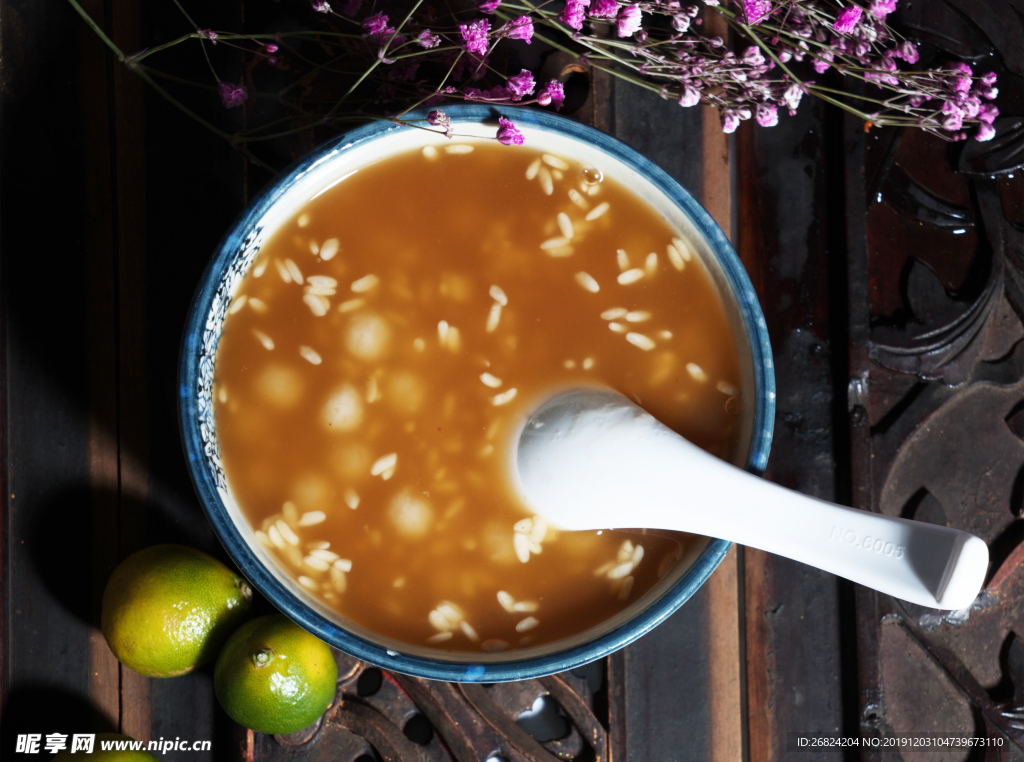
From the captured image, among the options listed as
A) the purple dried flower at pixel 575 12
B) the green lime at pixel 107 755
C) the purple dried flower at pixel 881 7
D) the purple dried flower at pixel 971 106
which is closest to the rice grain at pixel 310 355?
the purple dried flower at pixel 575 12

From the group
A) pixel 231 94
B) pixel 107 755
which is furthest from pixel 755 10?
pixel 107 755

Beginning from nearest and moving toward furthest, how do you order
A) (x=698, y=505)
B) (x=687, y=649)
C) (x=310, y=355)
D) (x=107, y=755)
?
(x=698, y=505), (x=310, y=355), (x=107, y=755), (x=687, y=649)

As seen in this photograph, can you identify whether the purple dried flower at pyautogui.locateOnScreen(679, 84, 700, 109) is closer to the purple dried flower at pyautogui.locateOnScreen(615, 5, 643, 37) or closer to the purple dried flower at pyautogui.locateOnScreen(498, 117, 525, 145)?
the purple dried flower at pyautogui.locateOnScreen(615, 5, 643, 37)

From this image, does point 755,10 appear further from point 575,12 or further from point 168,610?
point 168,610

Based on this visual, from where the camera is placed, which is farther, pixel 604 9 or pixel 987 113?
pixel 987 113

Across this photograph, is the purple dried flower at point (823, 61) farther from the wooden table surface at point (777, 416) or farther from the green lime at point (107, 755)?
the green lime at point (107, 755)

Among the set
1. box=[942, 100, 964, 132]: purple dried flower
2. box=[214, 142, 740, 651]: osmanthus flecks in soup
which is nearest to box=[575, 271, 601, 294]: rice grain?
box=[214, 142, 740, 651]: osmanthus flecks in soup
